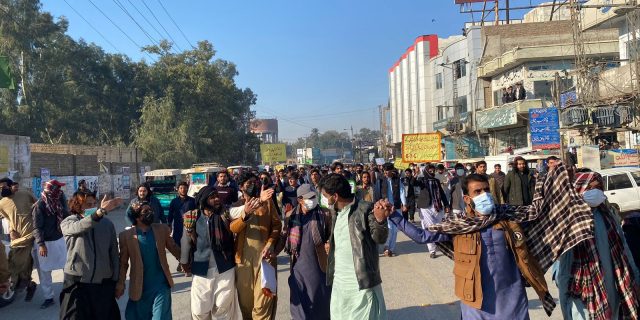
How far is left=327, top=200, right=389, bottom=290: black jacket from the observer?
3.72 metres

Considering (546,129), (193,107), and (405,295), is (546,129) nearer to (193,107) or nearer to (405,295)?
(405,295)

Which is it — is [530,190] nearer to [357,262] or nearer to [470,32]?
[357,262]

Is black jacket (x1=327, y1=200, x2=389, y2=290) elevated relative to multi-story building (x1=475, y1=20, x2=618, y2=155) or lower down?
lower down

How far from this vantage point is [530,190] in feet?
30.8

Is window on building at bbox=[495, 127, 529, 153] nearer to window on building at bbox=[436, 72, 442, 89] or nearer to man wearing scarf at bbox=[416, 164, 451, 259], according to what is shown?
window on building at bbox=[436, 72, 442, 89]

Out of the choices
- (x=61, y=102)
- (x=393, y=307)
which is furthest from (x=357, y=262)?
(x=61, y=102)

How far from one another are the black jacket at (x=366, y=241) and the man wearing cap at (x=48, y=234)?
15.5ft

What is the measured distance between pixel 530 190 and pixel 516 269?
21.3 feet

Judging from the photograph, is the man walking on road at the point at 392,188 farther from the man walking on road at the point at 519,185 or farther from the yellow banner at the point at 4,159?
the yellow banner at the point at 4,159

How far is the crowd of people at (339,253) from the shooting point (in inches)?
134

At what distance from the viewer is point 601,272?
11.6ft

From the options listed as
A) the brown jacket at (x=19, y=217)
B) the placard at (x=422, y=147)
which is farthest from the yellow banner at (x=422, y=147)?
the brown jacket at (x=19, y=217)

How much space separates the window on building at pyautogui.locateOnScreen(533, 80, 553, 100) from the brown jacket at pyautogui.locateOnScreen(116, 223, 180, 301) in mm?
28072

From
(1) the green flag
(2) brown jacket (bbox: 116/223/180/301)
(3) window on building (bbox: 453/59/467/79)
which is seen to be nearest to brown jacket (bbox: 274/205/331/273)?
(2) brown jacket (bbox: 116/223/180/301)
